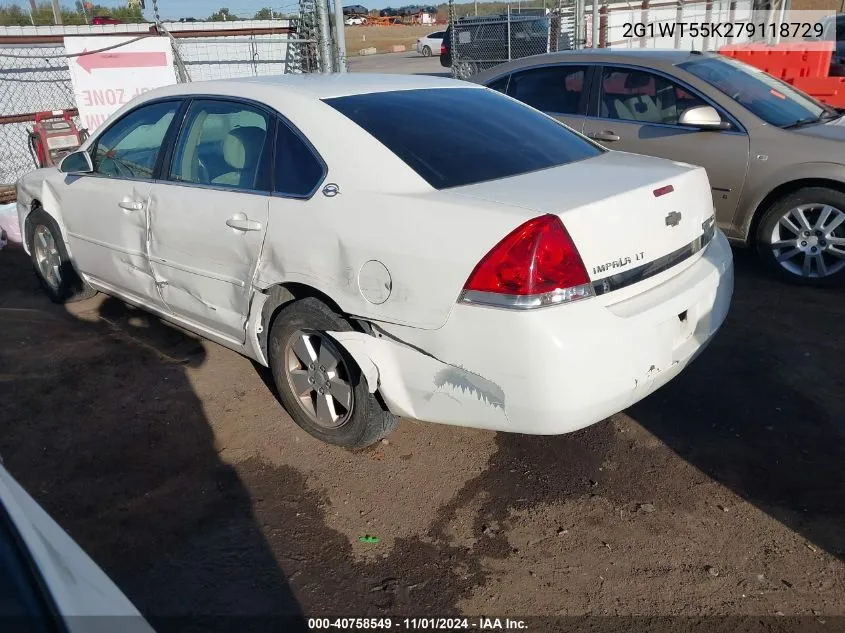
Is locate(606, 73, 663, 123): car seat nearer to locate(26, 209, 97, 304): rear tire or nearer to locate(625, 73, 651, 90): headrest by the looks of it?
locate(625, 73, 651, 90): headrest

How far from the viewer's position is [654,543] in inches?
113

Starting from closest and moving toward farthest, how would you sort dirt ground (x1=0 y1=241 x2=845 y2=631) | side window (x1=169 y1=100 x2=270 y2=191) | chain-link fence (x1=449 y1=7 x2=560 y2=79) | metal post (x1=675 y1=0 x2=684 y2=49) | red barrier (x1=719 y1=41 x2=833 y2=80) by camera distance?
dirt ground (x1=0 y1=241 x2=845 y2=631) → side window (x1=169 y1=100 x2=270 y2=191) → red barrier (x1=719 y1=41 x2=833 y2=80) → chain-link fence (x1=449 y1=7 x2=560 y2=79) → metal post (x1=675 y1=0 x2=684 y2=49)

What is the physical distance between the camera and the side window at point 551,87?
6.39 meters

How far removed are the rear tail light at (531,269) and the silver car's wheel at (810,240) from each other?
342 cm

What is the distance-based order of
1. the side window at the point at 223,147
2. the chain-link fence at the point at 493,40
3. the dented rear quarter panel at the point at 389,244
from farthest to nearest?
1. the chain-link fence at the point at 493,40
2. the side window at the point at 223,147
3. the dented rear quarter panel at the point at 389,244

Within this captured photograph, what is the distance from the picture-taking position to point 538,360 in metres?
2.67

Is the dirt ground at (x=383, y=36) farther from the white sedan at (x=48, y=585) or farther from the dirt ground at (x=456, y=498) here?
the white sedan at (x=48, y=585)

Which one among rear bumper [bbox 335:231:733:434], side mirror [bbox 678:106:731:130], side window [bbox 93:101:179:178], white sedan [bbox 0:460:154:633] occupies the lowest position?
rear bumper [bbox 335:231:733:434]

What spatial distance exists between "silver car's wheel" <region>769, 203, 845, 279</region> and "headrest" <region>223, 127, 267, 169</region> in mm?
3871

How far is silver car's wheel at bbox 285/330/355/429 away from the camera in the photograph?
11.2 feet

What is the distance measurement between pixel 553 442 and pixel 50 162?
719cm

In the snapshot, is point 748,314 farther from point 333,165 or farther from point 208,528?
point 208,528

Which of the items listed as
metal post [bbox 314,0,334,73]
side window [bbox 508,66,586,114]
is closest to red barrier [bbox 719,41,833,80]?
side window [bbox 508,66,586,114]

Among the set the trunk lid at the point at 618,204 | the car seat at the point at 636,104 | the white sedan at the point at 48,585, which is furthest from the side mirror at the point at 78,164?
the car seat at the point at 636,104
